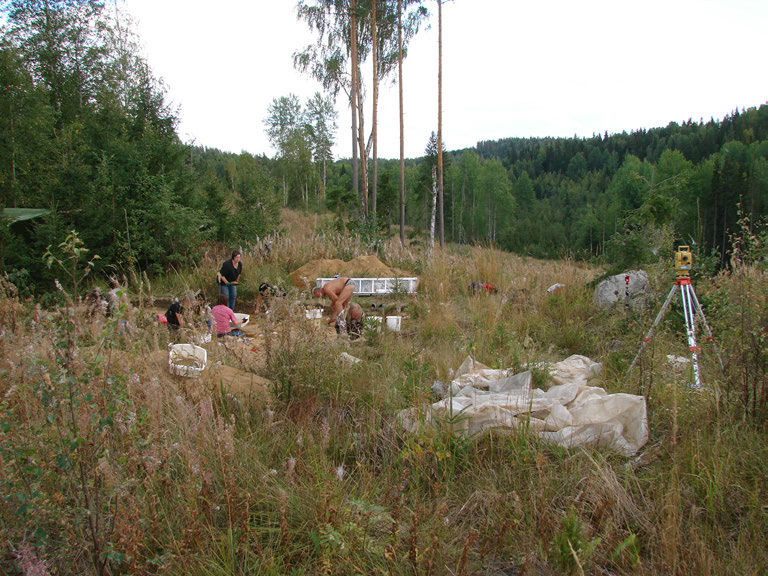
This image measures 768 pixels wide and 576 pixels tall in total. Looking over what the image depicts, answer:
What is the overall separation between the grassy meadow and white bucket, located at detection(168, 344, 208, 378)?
104mm

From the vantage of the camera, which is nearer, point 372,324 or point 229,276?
point 372,324

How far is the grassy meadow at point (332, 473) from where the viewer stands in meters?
1.69

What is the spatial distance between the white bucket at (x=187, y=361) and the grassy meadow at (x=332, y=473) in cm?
10

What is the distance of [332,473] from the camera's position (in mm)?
2229

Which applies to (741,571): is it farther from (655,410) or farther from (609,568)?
(655,410)

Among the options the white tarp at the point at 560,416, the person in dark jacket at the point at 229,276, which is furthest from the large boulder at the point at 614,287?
the person in dark jacket at the point at 229,276

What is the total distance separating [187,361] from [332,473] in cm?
171

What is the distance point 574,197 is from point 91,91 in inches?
3201

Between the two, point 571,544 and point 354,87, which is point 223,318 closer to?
point 571,544

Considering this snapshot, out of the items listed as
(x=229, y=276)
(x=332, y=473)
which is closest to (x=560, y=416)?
(x=332, y=473)

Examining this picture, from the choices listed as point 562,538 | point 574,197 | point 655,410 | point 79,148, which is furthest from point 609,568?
point 574,197

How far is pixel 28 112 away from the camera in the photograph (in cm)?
1202

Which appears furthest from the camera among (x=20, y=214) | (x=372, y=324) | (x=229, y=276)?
(x=20, y=214)

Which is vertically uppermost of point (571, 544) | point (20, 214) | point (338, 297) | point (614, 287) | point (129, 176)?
point (129, 176)
